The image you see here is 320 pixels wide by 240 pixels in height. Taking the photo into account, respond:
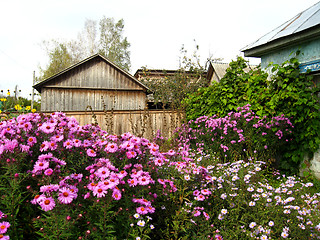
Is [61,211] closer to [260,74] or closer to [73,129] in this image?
[73,129]

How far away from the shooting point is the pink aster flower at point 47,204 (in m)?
1.33

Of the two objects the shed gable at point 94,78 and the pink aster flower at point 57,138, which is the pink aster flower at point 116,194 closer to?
the pink aster flower at point 57,138

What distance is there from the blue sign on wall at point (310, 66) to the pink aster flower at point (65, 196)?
15.3ft

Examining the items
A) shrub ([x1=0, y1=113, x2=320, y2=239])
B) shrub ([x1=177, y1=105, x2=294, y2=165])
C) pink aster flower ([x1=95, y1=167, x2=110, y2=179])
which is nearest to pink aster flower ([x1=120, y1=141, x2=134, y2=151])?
shrub ([x1=0, y1=113, x2=320, y2=239])

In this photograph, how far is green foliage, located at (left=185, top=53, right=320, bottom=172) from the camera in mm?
4086

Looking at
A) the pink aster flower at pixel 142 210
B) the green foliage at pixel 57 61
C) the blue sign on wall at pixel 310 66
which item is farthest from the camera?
the green foliage at pixel 57 61

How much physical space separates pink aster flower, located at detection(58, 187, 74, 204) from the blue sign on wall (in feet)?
15.3

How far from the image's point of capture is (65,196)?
1.42m

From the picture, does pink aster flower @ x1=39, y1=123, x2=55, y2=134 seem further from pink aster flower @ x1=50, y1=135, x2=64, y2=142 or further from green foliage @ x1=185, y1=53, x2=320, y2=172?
green foliage @ x1=185, y1=53, x2=320, y2=172

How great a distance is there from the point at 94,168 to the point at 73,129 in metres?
0.60

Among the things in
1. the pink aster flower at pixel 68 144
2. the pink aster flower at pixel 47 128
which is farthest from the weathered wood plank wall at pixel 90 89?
the pink aster flower at pixel 68 144

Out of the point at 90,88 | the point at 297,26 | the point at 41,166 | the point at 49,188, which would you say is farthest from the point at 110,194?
the point at 90,88

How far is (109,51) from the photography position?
2872 centimetres

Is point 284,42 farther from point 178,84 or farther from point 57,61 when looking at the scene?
point 57,61
